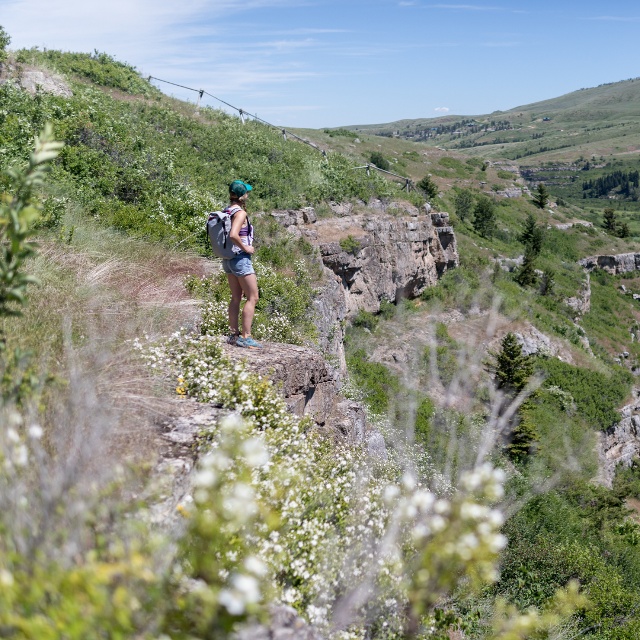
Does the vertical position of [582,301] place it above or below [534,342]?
above

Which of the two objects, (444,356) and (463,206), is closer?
(444,356)

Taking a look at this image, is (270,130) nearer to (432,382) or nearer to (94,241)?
(432,382)

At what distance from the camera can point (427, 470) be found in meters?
14.5

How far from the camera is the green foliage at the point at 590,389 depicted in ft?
77.0

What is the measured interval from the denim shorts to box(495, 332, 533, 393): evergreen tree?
1769 centimetres

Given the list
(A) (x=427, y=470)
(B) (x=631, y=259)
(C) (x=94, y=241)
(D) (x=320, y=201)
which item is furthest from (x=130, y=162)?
(B) (x=631, y=259)

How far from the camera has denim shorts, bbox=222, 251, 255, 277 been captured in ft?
20.5

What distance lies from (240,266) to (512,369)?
18.0m

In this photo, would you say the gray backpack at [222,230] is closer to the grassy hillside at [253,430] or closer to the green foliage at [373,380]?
the grassy hillside at [253,430]

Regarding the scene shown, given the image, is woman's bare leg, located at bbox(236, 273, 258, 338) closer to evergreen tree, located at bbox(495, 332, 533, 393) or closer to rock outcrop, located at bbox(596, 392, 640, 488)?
evergreen tree, located at bbox(495, 332, 533, 393)

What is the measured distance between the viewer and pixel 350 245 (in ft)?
59.5

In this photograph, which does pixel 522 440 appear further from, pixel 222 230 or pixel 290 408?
pixel 222 230

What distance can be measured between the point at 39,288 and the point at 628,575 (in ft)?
58.1

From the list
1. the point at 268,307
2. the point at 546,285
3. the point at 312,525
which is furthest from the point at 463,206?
the point at 312,525
